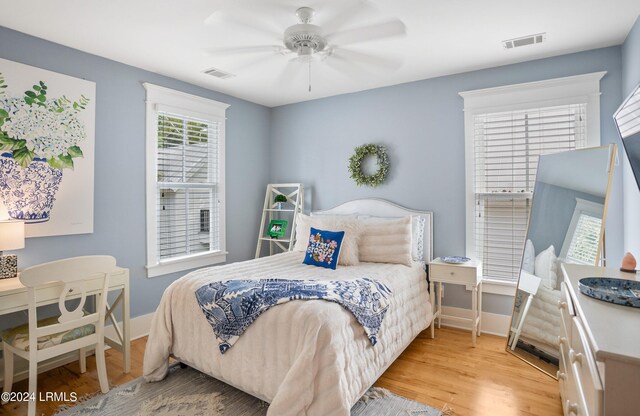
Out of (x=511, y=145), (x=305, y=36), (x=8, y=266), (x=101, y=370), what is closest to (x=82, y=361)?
(x=101, y=370)

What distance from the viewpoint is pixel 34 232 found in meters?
2.73

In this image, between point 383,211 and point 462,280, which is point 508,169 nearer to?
point 462,280

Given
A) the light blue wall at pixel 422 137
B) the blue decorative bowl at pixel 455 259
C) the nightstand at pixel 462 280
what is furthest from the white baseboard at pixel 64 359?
the blue decorative bowl at pixel 455 259

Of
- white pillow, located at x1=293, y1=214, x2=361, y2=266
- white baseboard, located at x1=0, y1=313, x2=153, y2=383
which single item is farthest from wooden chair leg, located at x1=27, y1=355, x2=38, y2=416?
white pillow, located at x1=293, y1=214, x2=361, y2=266

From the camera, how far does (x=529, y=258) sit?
2.80 m

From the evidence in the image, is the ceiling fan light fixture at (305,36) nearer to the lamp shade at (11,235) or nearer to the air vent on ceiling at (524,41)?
the air vent on ceiling at (524,41)

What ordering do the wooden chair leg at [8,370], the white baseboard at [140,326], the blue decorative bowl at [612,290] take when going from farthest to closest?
the white baseboard at [140,326] < the wooden chair leg at [8,370] < the blue decorative bowl at [612,290]

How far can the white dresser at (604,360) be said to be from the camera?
38.0 inches

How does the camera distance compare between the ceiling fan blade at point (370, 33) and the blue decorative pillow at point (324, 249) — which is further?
the blue decorative pillow at point (324, 249)

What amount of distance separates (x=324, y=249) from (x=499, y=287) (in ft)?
5.69

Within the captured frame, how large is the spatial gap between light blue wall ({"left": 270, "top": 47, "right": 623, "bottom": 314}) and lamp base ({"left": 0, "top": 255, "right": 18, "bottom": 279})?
9.91ft

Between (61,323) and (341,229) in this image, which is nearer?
(61,323)

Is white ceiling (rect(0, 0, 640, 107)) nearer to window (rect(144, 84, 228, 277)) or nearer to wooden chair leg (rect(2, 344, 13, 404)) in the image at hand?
window (rect(144, 84, 228, 277))

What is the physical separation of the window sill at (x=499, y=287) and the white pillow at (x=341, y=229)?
119 cm
